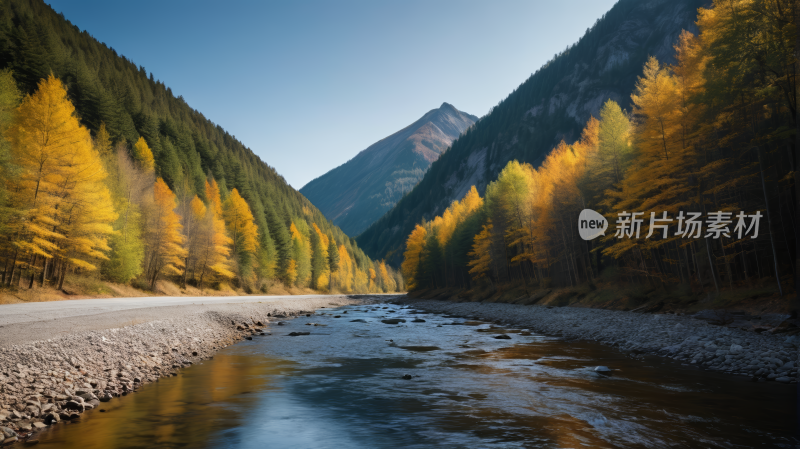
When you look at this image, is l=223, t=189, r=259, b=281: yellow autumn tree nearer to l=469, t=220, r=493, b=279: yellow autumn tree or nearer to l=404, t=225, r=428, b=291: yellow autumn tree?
l=404, t=225, r=428, b=291: yellow autumn tree

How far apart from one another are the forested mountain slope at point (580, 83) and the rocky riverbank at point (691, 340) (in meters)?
145

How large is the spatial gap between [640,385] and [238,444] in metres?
10.5

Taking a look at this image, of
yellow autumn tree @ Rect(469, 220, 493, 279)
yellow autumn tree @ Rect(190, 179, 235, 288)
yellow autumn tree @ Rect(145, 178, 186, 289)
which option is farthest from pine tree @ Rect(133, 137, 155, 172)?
yellow autumn tree @ Rect(469, 220, 493, 279)

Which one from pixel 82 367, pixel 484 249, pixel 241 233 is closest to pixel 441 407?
pixel 82 367

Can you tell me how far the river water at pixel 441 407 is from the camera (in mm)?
7453

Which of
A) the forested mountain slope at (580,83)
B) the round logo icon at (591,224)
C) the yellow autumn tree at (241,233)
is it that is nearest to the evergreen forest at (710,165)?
the round logo icon at (591,224)

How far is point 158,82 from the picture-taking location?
401ft

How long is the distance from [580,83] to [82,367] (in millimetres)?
192255

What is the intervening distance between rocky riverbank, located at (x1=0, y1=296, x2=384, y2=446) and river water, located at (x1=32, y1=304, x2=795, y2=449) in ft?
1.56

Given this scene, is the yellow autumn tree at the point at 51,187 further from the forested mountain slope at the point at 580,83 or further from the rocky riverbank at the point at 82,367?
the forested mountain slope at the point at 580,83

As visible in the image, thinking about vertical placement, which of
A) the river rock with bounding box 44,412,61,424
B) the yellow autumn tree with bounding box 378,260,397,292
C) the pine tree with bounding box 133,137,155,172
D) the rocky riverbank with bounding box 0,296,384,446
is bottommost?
the river rock with bounding box 44,412,61,424

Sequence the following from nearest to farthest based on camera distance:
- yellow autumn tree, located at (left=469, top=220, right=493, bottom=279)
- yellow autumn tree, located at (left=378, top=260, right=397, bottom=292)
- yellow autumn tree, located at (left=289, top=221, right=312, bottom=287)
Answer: yellow autumn tree, located at (left=469, top=220, right=493, bottom=279)
yellow autumn tree, located at (left=289, top=221, right=312, bottom=287)
yellow autumn tree, located at (left=378, top=260, right=397, bottom=292)

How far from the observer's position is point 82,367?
10422 mm

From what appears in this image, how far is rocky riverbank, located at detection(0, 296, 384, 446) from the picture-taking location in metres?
7.91
